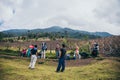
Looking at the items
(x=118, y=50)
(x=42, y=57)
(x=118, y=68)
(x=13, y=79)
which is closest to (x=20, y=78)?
(x=13, y=79)

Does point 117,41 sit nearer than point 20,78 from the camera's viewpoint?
No

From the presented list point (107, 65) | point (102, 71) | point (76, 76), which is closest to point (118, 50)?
point (107, 65)

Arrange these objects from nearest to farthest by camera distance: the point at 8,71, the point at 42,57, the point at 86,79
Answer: the point at 86,79, the point at 8,71, the point at 42,57

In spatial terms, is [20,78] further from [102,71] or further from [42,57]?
[42,57]

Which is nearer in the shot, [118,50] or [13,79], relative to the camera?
[13,79]

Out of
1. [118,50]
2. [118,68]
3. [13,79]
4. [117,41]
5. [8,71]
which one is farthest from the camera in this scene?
[117,41]

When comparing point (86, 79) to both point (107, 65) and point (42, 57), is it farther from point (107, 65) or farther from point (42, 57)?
point (42, 57)

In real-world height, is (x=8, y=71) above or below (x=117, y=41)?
below

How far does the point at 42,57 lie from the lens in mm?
46000

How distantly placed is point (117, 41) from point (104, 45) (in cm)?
416

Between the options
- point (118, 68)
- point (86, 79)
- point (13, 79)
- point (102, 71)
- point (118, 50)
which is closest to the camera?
point (13, 79)

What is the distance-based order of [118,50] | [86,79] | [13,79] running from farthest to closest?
[118,50] < [86,79] < [13,79]

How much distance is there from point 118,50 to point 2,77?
1742 inches

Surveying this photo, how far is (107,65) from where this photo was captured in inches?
1264
